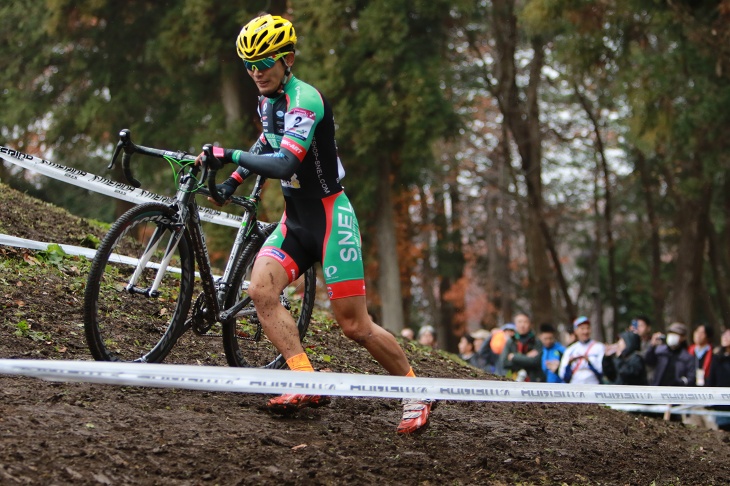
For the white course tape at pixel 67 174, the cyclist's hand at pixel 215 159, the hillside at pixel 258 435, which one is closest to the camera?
the hillside at pixel 258 435

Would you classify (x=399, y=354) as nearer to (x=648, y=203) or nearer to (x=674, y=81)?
(x=674, y=81)

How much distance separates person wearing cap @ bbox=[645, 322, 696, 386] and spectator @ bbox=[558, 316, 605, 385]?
85 cm

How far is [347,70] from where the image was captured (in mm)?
21438

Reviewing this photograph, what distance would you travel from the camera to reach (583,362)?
11.8 metres

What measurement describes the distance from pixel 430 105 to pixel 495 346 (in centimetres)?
869

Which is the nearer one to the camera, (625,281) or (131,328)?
(131,328)

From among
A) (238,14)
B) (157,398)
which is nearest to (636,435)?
(157,398)

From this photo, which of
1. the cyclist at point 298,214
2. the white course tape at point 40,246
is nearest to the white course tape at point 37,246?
the white course tape at point 40,246

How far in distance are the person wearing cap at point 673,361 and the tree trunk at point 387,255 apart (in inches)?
381

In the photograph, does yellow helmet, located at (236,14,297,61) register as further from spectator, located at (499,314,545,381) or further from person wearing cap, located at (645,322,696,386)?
person wearing cap, located at (645,322,696,386)

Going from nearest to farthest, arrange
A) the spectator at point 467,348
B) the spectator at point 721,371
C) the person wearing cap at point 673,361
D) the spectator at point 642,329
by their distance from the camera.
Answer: the spectator at point 721,371 → the person wearing cap at point 673,361 → the spectator at point 642,329 → the spectator at point 467,348

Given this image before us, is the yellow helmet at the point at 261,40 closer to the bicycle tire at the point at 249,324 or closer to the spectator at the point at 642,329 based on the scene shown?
the bicycle tire at the point at 249,324

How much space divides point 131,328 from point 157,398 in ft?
3.24

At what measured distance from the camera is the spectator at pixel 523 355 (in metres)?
12.1
